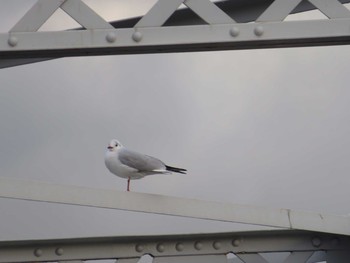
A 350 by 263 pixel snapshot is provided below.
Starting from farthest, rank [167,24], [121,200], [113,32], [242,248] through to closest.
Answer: [242,248] → [167,24] → [121,200] → [113,32]

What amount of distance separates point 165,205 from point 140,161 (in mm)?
463

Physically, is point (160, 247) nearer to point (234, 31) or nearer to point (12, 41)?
point (234, 31)

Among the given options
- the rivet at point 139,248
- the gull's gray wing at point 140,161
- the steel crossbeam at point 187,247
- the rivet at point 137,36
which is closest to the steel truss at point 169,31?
the rivet at point 137,36

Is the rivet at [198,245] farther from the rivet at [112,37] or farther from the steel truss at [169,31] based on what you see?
the rivet at [112,37]

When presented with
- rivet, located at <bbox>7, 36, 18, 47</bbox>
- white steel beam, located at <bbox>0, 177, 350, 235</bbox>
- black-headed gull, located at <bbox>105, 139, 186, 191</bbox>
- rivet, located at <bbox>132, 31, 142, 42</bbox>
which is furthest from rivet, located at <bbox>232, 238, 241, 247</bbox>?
rivet, located at <bbox>7, 36, 18, 47</bbox>

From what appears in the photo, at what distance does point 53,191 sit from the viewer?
799 centimetres

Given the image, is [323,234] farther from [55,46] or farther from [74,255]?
[55,46]

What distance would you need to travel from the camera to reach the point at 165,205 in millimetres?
8328

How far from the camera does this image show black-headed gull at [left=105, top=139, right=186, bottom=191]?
8445mm

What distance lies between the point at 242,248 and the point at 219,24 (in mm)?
2705

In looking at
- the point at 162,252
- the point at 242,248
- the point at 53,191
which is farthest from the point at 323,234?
the point at 53,191

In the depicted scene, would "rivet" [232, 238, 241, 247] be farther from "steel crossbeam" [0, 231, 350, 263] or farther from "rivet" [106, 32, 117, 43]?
"rivet" [106, 32, 117, 43]

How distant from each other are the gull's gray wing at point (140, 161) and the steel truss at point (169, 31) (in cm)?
115

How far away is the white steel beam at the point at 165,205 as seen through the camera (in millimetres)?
7945
